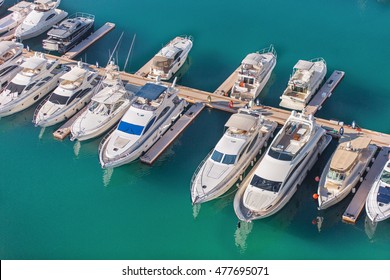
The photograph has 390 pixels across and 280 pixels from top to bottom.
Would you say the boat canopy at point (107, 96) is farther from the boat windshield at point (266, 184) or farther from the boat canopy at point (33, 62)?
the boat windshield at point (266, 184)

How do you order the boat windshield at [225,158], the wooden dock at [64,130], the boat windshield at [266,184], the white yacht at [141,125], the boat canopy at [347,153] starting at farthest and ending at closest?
the wooden dock at [64,130] → the white yacht at [141,125] → the boat windshield at [225,158] → the boat canopy at [347,153] → the boat windshield at [266,184]

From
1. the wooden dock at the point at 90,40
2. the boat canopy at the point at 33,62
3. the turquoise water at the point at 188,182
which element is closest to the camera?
the turquoise water at the point at 188,182

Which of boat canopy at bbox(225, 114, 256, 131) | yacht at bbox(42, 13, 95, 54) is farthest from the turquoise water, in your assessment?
boat canopy at bbox(225, 114, 256, 131)

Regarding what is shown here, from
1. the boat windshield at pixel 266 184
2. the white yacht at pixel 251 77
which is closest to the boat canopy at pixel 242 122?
the boat windshield at pixel 266 184

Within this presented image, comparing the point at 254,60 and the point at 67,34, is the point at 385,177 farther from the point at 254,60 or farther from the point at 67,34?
the point at 67,34

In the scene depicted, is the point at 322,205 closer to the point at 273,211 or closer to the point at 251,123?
the point at 273,211

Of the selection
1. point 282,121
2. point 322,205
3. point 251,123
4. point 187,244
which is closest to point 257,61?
point 282,121
